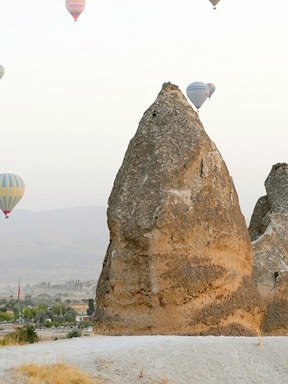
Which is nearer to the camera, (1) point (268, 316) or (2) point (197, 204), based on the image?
(2) point (197, 204)

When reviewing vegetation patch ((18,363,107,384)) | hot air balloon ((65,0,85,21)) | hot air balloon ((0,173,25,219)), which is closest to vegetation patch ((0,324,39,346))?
vegetation patch ((18,363,107,384))

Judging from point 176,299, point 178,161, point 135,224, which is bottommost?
point 176,299

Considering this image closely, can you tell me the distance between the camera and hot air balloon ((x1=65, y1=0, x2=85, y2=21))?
Answer: 238ft

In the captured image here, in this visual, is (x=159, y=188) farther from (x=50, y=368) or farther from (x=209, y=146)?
(x=50, y=368)

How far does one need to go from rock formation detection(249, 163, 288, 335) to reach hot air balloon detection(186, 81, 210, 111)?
4641 cm

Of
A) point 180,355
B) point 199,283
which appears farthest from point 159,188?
point 180,355

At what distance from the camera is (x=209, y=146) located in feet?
58.7

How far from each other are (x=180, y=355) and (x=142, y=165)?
4.98 m

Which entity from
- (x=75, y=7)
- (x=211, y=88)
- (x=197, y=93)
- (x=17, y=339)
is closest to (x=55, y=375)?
(x=17, y=339)

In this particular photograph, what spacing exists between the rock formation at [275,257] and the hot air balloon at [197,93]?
4641 cm

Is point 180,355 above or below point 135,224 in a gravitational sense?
below

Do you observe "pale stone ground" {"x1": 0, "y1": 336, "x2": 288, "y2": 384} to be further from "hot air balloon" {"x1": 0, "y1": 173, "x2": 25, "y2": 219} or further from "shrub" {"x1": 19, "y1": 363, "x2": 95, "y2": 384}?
"hot air balloon" {"x1": 0, "y1": 173, "x2": 25, "y2": 219}

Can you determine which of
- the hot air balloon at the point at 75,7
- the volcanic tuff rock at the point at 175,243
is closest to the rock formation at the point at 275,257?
the volcanic tuff rock at the point at 175,243

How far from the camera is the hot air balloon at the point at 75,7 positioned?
238 ft
